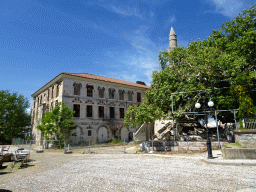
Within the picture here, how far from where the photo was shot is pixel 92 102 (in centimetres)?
2775

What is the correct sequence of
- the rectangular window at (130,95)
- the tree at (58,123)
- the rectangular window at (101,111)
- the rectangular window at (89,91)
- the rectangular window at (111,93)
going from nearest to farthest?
the tree at (58,123) → the rectangular window at (89,91) → the rectangular window at (101,111) → the rectangular window at (111,93) → the rectangular window at (130,95)

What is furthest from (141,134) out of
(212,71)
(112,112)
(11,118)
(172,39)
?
(172,39)

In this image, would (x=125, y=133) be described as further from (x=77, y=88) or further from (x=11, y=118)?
(x=11, y=118)

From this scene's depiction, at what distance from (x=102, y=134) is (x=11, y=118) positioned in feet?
66.1

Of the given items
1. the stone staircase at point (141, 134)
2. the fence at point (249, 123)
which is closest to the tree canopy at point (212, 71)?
the fence at point (249, 123)

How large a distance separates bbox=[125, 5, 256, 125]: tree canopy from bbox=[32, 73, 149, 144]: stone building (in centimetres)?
974

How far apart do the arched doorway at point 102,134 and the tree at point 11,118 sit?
1855 centimetres

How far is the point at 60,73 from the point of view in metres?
25.4

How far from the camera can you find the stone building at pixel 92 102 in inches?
1024

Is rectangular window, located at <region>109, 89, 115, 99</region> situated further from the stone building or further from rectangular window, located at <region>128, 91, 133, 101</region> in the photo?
rectangular window, located at <region>128, 91, 133, 101</region>

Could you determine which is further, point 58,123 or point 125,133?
point 125,133

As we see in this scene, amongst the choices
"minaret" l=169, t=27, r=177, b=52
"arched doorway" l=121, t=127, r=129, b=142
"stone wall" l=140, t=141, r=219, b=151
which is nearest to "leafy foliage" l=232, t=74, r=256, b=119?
"stone wall" l=140, t=141, r=219, b=151

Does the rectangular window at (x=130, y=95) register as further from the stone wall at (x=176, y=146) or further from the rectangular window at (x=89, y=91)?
the stone wall at (x=176, y=146)

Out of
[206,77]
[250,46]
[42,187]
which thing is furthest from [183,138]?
[42,187]
